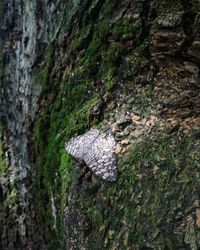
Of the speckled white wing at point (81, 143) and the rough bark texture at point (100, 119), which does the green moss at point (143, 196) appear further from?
the speckled white wing at point (81, 143)

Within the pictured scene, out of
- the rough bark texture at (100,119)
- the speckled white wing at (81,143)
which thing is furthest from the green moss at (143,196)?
the speckled white wing at (81,143)

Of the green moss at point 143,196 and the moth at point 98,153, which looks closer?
the green moss at point 143,196

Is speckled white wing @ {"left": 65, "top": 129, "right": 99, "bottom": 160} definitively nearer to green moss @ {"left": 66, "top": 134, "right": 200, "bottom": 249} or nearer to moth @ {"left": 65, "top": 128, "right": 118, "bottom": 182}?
moth @ {"left": 65, "top": 128, "right": 118, "bottom": 182}

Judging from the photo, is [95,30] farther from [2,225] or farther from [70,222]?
[2,225]

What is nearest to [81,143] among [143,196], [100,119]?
[100,119]

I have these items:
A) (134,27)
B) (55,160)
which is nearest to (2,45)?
(55,160)
